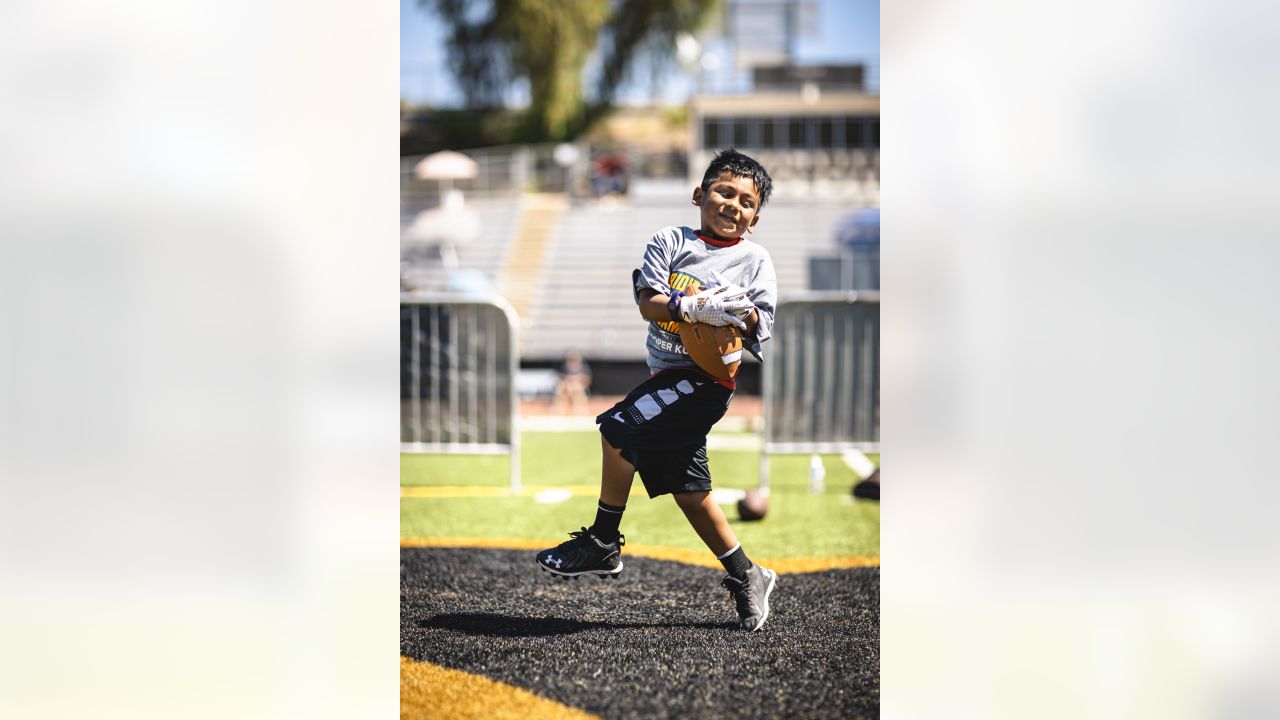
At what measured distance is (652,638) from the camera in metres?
3.12

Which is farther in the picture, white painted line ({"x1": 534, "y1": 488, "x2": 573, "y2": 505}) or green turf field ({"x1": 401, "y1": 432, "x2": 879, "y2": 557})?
white painted line ({"x1": 534, "y1": 488, "x2": 573, "y2": 505})

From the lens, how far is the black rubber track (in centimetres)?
260

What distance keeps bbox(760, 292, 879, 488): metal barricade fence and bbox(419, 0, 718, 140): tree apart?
2843 centimetres

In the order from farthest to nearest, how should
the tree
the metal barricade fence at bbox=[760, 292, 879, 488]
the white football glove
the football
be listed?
the tree
the metal barricade fence at bbox=[760, 292, 879, 488]
the football
the white football glove

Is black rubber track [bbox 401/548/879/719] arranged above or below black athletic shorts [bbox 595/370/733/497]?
below

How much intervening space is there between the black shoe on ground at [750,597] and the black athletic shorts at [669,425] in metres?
0.31

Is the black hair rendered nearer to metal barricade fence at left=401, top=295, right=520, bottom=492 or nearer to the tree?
metal barricade fence at left=401, top=295, right=520, bottom=492

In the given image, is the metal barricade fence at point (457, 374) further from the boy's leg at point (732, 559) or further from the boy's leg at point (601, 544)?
the boy's leg at point (732, 559)
